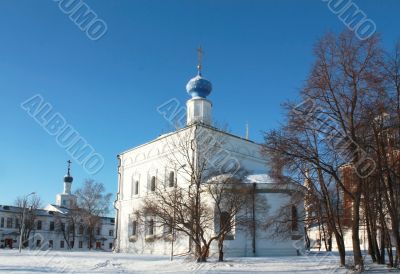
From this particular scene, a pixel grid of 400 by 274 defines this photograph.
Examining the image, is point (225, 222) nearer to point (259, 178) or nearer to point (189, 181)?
point (189, 181)

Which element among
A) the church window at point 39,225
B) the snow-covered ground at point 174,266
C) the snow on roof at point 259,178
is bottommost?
Answer: the snow-covered ground at point 174,266

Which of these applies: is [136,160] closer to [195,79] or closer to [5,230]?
[195,79]

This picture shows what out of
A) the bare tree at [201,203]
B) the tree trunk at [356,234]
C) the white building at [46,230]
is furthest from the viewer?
the white building at [46,230]

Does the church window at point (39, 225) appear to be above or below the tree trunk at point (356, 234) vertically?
above

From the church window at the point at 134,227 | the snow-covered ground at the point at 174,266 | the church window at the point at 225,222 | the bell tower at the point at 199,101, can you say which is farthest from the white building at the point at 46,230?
the snow-covered ground at the point at 174,266

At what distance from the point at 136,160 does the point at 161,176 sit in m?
4.53

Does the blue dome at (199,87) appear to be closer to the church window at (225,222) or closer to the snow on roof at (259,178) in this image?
the snow on roof at (259,178)

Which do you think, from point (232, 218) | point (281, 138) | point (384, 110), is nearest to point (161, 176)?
point (232, 218)

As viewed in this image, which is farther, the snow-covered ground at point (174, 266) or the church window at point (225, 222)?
the church window at point (225, 222)

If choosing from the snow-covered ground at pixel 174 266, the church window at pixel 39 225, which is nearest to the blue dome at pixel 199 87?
the snow-covered ground at pixel 174 266

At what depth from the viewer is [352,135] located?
14773mm

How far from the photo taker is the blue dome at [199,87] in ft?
114

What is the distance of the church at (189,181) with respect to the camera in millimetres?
26125

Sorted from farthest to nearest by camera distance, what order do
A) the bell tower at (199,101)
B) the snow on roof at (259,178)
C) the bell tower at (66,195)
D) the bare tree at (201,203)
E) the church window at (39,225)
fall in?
1. the bell tower at (66,195)
2. the church window at (39,225)
3. the bell tower at (199,101)
4. the snow on roof at (259,178)
5. the bare tree at (201,203)
